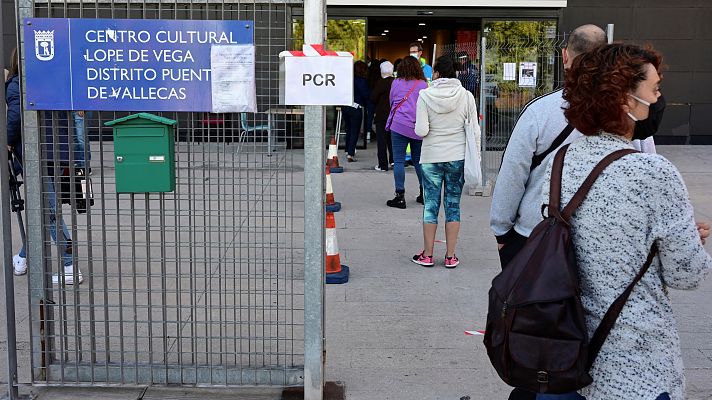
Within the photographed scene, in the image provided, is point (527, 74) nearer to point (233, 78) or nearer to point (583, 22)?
point (583, 22)

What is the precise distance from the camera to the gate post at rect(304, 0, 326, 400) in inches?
158

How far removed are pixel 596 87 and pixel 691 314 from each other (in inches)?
162

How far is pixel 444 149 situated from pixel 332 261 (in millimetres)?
1383

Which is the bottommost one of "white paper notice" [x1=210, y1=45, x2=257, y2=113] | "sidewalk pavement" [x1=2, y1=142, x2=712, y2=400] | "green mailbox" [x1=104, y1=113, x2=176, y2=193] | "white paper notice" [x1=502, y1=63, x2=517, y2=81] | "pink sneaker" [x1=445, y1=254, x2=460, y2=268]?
"sidewalk pavement" [x1=2, y1=142, x2=712, y2=400]

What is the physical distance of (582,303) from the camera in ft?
8.50

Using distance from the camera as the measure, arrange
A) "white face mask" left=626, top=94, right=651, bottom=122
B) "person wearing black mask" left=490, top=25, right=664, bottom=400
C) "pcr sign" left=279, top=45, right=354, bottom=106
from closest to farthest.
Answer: "white face mask" left=626, top=94, right=651, bottom=122
"person wearing black mask" left=490, top=25, right=664, bottom=400
"pcr sign" left=279, top=45, right=354, bottom=106

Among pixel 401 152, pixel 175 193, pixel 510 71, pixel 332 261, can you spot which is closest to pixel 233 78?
pixel 175 193

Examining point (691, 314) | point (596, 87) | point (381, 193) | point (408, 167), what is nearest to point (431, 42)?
point (408, 167)

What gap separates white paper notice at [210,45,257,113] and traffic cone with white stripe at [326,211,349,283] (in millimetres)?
2734

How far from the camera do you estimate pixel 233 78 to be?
4.05 m

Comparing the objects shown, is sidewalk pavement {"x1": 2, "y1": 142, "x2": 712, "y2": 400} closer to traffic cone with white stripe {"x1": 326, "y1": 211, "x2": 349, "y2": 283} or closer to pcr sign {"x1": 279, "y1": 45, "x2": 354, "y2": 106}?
traffic cone with white stripe {"x1": 326, "y1": 211, "x2": 349, "y2": 283}

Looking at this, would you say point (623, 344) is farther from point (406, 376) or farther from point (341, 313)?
point (341, 313)

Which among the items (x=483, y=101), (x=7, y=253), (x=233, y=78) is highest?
(x=233, y=78)

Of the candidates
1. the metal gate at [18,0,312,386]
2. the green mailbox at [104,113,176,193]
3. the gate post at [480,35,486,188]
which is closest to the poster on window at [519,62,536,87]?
the gate post at [480,35,486,188]
